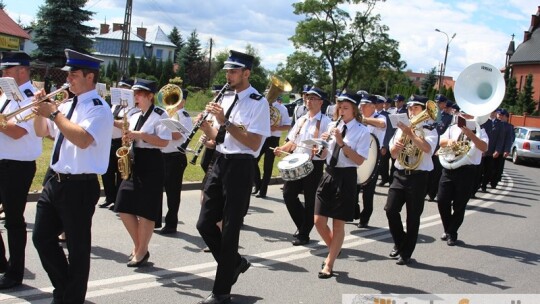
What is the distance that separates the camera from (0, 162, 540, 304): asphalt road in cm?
568

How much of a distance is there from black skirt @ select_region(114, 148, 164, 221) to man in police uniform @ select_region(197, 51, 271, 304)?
1198mm

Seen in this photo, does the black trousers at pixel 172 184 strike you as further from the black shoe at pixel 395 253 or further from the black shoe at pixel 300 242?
the black shoe at pixel 395 253

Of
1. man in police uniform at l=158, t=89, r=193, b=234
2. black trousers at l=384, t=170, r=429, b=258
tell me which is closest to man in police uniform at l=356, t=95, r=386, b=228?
black trousers at l=384, t=170, r=429, b=258

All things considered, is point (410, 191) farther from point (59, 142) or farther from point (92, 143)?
point (59, 142)

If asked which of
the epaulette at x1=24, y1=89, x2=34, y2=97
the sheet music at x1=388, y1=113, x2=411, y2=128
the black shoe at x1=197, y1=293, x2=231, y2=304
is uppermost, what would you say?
the sheet music at x1=388, y1=113, x2=411, y2=128

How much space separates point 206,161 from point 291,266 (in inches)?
85.1

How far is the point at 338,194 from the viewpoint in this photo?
645 cm

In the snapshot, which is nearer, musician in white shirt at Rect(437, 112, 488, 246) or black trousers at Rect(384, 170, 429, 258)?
black trousers at Rect(384, 170, 429, 258)

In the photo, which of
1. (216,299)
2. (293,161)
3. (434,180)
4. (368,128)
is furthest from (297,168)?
(434,180)

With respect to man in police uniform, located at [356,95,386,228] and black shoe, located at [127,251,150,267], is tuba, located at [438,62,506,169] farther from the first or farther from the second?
black shoe, located at [127,251,150,267]

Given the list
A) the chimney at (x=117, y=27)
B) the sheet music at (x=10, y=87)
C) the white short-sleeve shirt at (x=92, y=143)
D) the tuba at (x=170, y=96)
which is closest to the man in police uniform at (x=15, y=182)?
the sheet music at (x=10, y=87)

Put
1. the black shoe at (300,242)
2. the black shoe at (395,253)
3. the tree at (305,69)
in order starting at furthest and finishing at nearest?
1. the tree at (305,69)
2. the black shoe at (300,242)
3. the black shoe at (395,253)

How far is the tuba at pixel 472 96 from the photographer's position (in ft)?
27.9

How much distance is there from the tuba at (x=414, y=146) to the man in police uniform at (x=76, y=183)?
158 inches
